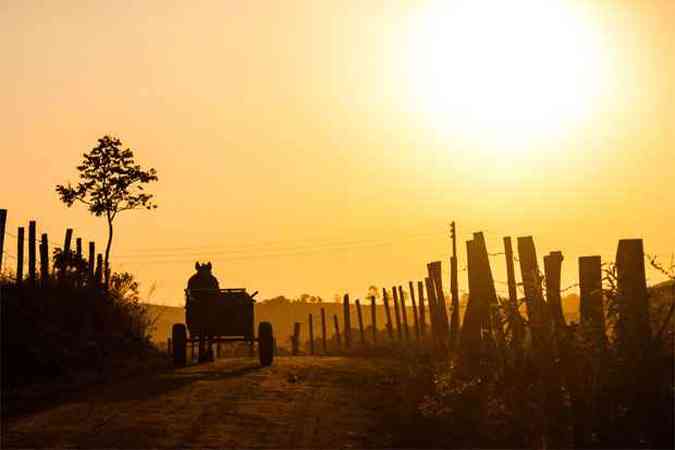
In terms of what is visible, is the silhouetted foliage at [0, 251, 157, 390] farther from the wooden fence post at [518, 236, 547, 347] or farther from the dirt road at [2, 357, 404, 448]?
the wooden fence post at [518, 236, 547, 347]

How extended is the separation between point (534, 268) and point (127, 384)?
30.8ft

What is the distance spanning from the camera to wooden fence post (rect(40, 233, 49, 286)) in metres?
32.7

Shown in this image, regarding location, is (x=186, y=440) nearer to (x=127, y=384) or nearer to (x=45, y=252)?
(x=127, y=384)

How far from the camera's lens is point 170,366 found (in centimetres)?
3044

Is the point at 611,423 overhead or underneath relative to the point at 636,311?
underneath

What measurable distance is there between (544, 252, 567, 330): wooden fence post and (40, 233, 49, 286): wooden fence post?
1948 centimetres

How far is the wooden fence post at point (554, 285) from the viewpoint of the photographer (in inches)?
658

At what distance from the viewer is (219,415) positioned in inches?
666

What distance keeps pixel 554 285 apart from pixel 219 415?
551cm

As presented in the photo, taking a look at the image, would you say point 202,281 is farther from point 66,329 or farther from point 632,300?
point 632,300

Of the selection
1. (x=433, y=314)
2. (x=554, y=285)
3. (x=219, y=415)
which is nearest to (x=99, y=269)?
(x=433, y=314)

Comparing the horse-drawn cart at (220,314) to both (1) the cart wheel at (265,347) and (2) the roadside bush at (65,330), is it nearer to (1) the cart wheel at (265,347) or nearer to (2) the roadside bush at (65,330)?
(1) the cart wheel at (265,347)

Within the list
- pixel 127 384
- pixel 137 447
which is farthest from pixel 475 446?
pixel 127 384

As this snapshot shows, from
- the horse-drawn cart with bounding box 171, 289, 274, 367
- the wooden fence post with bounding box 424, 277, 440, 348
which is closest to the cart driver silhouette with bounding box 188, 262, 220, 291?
the horse-drawn cart with bounding box 171, 289, 274, 367
